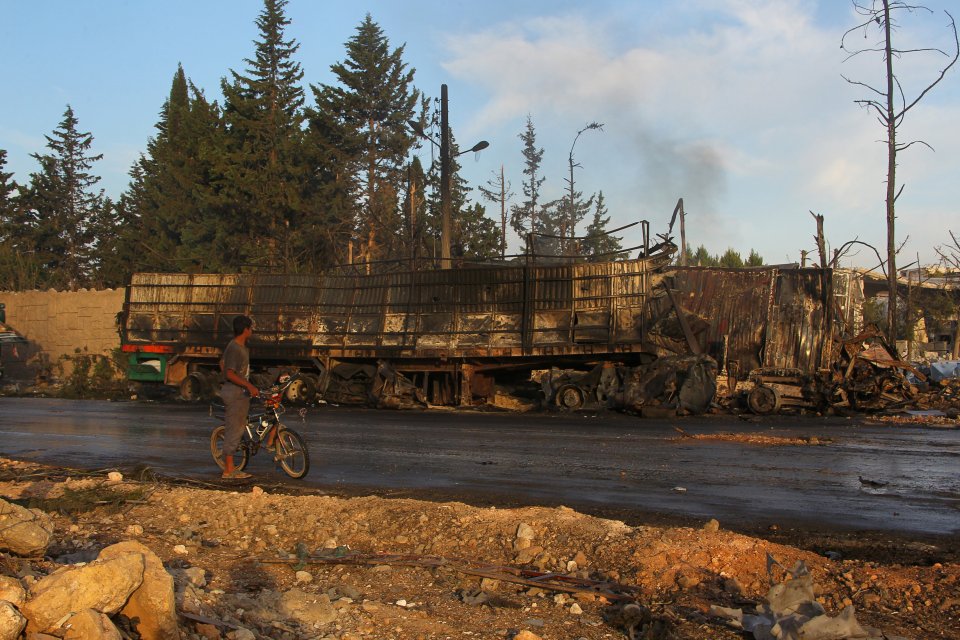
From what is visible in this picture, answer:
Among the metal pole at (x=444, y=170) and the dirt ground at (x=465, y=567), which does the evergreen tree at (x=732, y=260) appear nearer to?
the metal pole at (x=444, y=170)

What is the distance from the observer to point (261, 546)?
6688 millimetres

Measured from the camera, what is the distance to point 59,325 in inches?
1411

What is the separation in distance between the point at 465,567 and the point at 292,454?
15.2ft

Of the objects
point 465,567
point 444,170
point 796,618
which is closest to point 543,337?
point 444,170

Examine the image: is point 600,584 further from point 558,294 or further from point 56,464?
point 558,294

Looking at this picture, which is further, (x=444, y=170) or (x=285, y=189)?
(x=285, y=189)

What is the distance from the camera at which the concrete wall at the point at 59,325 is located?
3506cm

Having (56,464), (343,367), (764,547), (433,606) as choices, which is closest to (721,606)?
(764,547)

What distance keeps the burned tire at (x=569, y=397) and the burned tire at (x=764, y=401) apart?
3.96m

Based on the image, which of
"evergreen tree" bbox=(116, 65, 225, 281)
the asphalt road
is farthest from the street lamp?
"evergreen tree" bbox=(116, 65, 225, 281)

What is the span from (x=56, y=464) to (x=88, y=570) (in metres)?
8.28

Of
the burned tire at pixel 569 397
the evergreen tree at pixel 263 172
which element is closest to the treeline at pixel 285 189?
the evergreen tree at pixel 263 172

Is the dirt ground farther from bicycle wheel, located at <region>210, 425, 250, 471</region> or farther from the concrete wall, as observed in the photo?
the concrete wall

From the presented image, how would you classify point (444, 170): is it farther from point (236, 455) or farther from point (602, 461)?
point (236, 455)
